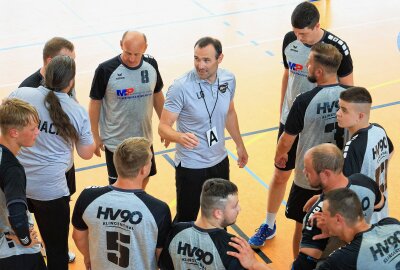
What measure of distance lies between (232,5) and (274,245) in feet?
29.8

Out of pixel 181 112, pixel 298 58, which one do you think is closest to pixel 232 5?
pixel 298 58

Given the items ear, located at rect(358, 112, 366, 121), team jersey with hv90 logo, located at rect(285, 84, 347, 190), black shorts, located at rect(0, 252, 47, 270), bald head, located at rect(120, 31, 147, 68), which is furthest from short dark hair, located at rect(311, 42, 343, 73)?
black shorts, located at rect(0, 252, 47, 270)

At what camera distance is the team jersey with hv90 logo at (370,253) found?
387 cm

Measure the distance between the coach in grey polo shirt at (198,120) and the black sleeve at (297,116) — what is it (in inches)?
24.4

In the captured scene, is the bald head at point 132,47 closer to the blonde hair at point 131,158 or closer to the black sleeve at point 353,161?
the blonde hair at point 131,158

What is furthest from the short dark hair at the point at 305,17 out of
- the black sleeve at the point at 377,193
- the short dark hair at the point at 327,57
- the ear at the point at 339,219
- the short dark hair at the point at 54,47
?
the ear at the point at 339,219

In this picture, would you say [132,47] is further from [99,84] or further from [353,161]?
[353,161]

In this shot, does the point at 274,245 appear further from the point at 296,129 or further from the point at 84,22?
the point at 84,22

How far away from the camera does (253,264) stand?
3965 millimetres

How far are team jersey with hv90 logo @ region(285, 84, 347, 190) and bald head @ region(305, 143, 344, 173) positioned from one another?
937 millimetres

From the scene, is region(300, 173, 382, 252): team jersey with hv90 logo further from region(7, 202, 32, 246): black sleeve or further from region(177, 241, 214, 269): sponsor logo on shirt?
region(7, 202, 32, 246): black sleeve

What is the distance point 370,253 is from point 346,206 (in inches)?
12.9

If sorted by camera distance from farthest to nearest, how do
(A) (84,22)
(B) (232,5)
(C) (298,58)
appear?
1. (B) (232,5)
2. (A) (84,22)
3. (C) (298,58)

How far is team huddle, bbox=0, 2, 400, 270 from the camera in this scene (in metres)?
4.01
